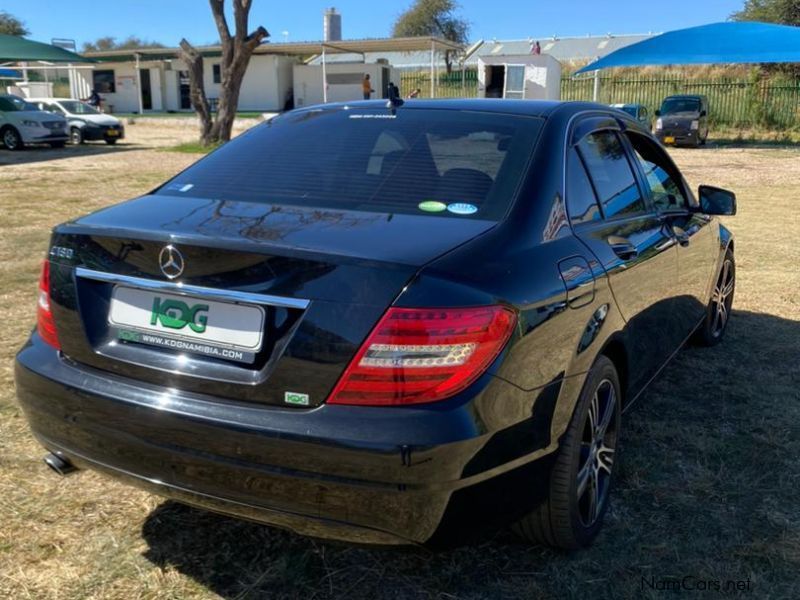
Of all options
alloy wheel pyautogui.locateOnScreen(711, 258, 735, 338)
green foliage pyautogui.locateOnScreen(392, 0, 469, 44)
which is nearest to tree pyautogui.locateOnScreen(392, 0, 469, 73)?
green foliage pyautogui.locateOnScreen(392, 0, 469, 44)

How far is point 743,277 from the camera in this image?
23.1 feet

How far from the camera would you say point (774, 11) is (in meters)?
38.7

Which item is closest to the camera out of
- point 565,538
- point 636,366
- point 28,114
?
point 565,538

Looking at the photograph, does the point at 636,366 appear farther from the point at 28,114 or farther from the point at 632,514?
the point at 28,114

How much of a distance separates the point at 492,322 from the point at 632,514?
1402 millimetres

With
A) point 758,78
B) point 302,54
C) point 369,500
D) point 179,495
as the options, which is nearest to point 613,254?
point 369,500

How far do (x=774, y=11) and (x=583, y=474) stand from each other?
43359 millimetres

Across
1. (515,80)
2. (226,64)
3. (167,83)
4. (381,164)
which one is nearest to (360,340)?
(381,164)

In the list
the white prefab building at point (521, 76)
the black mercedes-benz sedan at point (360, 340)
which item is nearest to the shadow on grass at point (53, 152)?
the white prefab building at point (521, 76)

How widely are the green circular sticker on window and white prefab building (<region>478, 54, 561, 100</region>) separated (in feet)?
101

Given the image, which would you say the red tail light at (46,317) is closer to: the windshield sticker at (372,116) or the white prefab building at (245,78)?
the windshield sticker at (372,116)

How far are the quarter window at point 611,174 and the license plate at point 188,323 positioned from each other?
164 centimetres

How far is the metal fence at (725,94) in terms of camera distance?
28.7m

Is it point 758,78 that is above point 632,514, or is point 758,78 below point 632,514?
above
